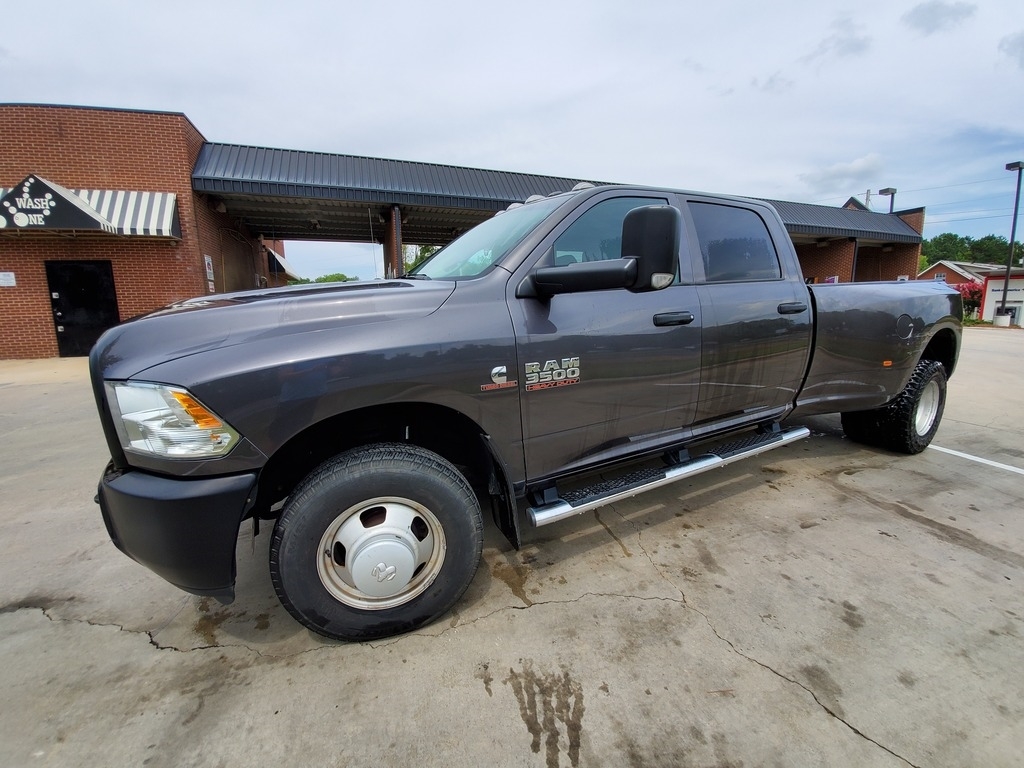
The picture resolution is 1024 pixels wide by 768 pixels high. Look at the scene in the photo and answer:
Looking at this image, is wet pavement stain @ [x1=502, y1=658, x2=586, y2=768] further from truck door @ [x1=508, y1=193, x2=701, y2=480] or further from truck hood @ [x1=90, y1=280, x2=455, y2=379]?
truck hood @ [x1=90, y1=280, x2=455, y2=379]

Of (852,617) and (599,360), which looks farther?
(599,360)

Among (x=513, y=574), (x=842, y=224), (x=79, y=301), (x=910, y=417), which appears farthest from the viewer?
(x=842, y=224)

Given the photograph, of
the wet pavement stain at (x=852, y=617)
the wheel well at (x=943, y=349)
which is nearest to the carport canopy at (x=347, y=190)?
the wheel well at (x=943, y=349)

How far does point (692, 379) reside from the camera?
2.77 metres

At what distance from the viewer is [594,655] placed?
79.9 inches

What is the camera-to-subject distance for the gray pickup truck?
1.73 m

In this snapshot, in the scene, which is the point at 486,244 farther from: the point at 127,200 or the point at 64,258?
the point at 64,258

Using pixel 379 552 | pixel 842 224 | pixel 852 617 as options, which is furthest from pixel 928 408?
pixel 842 224

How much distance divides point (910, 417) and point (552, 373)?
3.71 meters

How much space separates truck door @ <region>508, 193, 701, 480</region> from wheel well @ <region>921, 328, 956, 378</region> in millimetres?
3152

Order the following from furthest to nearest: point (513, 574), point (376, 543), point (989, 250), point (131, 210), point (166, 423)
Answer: point (989, 250), point (131, 210), point (513, 574), point (376, 543), point (166, 423)

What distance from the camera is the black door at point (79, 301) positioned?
11.4 metres

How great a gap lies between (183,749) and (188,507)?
31.7 inches

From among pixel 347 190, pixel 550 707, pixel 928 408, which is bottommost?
pixel 550 707
